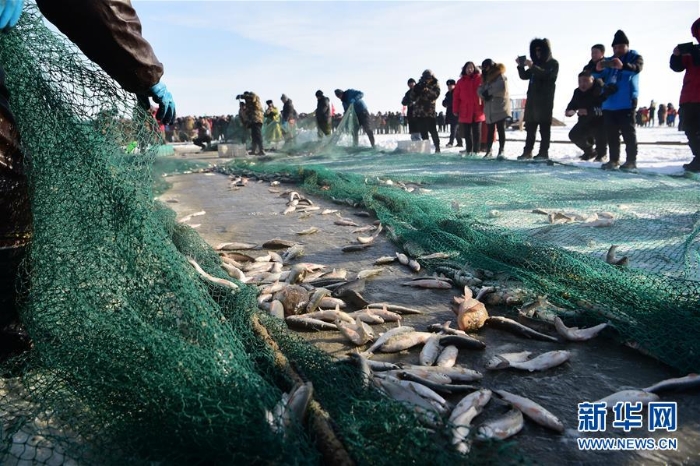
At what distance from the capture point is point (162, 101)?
8.72 feet

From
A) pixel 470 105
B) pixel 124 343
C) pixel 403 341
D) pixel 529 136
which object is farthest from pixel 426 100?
pixel 124 343

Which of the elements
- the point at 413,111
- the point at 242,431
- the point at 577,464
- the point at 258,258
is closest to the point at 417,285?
the point at 258,258

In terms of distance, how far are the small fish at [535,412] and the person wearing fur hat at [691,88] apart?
28.1 feet

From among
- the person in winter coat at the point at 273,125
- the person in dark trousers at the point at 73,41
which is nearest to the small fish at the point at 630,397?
the person in dark trousers at the point at 73,41

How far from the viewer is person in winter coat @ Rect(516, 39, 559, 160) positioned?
11.1 meters

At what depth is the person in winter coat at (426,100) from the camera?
15.3m

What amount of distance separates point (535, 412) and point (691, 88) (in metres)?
8.95

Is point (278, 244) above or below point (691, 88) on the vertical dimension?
below

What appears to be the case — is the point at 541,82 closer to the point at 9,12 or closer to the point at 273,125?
the point at 9,12

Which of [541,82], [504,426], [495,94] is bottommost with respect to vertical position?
[504,426]

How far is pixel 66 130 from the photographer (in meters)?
2.23

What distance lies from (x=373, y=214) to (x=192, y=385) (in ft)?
14.0

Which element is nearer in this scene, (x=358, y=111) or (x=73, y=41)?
(x=73, y=41)

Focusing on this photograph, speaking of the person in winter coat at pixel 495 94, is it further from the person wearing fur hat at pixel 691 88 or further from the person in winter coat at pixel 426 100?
the person wearing fur hat at pixel 691 88
